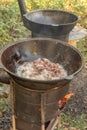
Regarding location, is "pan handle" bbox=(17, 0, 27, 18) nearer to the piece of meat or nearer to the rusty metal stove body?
the piece of meat

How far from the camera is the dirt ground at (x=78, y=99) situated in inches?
181

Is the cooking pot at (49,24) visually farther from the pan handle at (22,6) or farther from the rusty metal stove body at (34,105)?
the rusty metal stove body at (34,105)

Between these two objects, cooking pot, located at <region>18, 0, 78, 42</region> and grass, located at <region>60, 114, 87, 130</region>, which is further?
grass, located at <region>60, 114, 87, 130</region>

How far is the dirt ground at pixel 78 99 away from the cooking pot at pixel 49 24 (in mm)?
1196

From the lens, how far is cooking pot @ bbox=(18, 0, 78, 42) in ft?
12.9

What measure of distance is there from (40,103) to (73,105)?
1.82 metres

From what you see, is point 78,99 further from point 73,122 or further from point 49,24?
point 49,24

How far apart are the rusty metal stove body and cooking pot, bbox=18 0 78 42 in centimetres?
120

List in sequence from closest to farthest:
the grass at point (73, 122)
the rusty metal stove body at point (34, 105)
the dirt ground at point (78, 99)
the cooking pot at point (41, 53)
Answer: the rusty metal stove body at point (34, 105) < the cooking pot at point (41, 53) < the grass at point (73, 122) < the dirt ground at point (78, 99)

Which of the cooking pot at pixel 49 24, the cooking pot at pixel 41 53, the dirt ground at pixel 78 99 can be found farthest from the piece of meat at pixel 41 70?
the dirt ground at pixel 78 99

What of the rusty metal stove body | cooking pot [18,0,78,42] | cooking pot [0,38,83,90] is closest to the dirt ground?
cooking pot [18,0,78,42]

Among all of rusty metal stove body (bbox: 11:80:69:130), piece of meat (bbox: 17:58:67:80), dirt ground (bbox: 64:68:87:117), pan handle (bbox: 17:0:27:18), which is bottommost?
dirt ground (bbox: 64:68:87:117)

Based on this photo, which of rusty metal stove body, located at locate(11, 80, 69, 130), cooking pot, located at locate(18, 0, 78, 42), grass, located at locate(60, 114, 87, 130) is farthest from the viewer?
grass, located at locate(60, 114, 87, 130)

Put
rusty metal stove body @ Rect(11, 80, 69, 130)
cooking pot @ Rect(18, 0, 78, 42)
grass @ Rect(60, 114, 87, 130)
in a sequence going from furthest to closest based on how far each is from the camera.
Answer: grass @ Rect(60, 114, 87, 130) → cooking pot @ Rect(18, 0, 78, 42) → rusty metal stove body @ Rect(11, 80, 69, 130)
